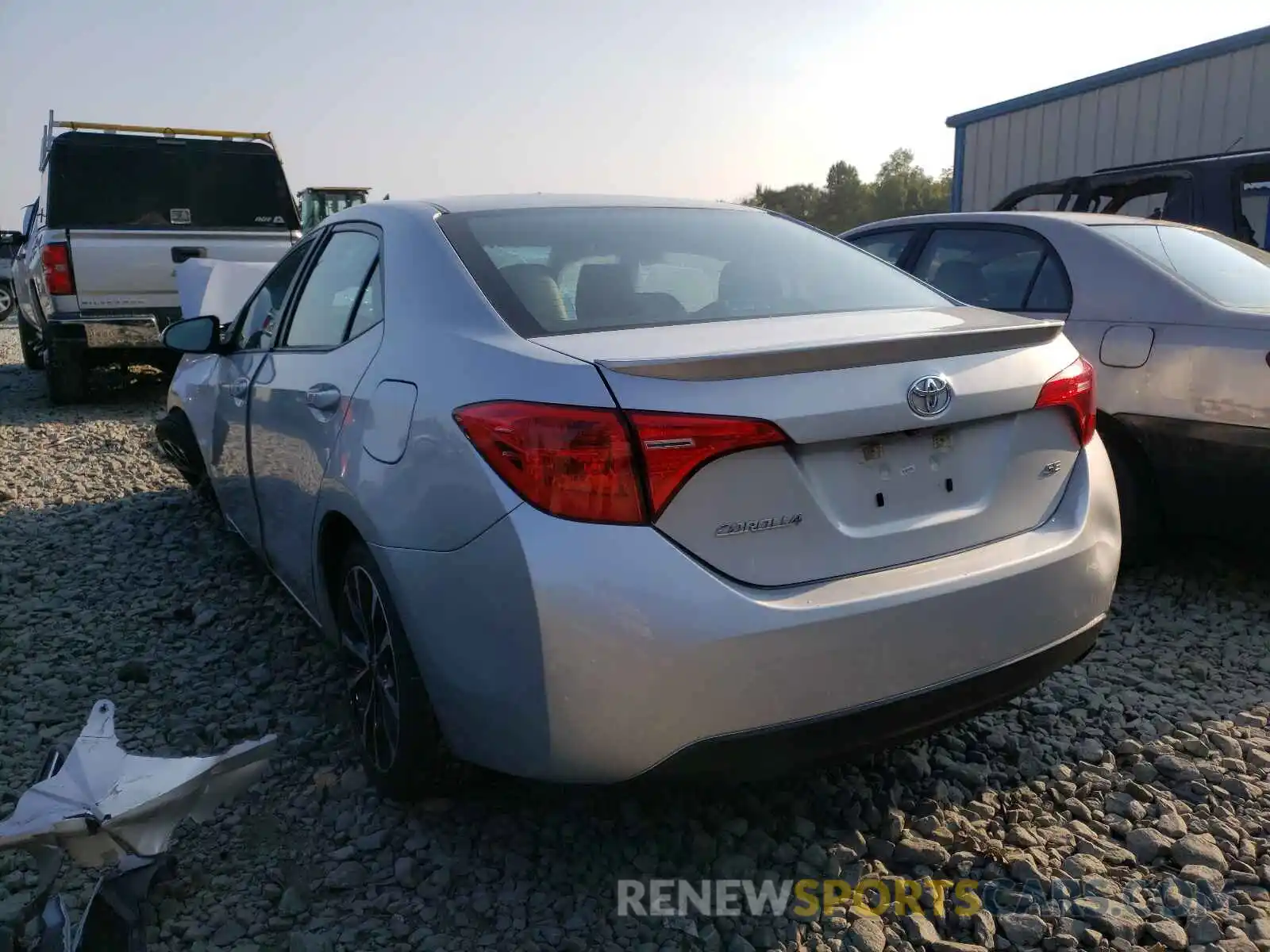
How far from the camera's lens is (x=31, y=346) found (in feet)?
35.3

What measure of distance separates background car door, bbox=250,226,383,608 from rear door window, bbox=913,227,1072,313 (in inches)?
99.1

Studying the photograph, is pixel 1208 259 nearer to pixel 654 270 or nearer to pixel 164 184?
pixel 654 270

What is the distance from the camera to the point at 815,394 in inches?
76.2

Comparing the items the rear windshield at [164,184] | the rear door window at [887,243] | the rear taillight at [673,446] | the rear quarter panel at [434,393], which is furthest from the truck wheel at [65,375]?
the rear taillight at [673,446]

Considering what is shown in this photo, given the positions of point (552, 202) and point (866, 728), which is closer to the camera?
point (866, 728)

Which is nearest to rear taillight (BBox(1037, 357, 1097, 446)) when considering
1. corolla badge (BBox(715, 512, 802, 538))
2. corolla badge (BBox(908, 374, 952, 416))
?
corolla badge (BBox(908, 374, 952, 416))

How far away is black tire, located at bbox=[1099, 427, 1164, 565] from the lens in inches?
151

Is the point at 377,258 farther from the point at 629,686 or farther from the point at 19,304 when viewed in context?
the point at 19,304

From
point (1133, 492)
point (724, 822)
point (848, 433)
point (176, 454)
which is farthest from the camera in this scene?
point (176, 454)

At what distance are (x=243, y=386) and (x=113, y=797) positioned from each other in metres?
1.77

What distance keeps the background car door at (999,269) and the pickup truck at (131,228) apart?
6186mm

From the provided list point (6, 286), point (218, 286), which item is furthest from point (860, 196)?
point (218, 286)

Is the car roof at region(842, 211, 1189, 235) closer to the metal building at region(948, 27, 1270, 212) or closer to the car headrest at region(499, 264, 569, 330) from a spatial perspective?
the car headrest at region(499, 264, 569, 330)

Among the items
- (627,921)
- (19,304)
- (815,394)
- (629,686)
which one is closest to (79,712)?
(627,921)
